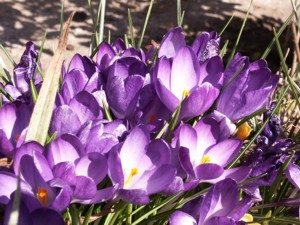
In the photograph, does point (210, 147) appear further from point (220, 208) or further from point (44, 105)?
point (44, 105)

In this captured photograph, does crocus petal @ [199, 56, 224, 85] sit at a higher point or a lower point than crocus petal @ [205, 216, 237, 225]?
higher

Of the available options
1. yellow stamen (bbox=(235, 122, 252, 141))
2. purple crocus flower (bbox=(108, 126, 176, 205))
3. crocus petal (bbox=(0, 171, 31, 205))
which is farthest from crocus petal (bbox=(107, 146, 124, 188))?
yellow stamen (bbox=(235, 122, 252, 141))

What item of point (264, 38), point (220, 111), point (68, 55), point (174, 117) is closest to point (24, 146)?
point (174, 117)

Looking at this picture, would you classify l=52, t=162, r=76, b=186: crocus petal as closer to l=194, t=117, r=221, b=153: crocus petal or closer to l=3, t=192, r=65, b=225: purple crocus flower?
l=3, t=192, r=65, b=225: purple crocus flower

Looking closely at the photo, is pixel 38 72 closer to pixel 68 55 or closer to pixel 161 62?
pixel 161 62

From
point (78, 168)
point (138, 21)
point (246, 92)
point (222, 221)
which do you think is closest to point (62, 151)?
point (78, 168)
